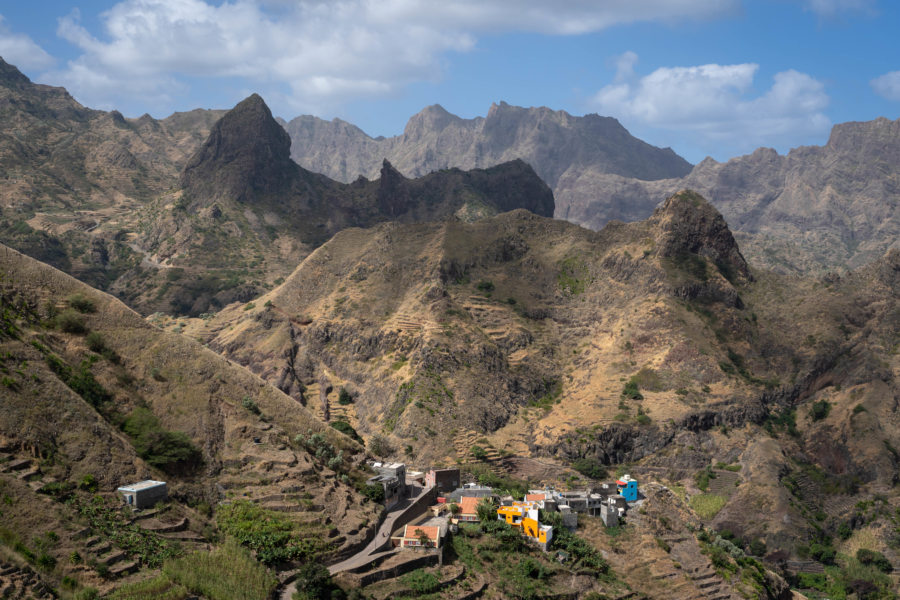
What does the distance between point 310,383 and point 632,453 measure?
47609 mm

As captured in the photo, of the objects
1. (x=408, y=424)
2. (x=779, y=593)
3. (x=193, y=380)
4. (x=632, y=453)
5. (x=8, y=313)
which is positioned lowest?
(x=779, y=593)

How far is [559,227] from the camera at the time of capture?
13975 cm

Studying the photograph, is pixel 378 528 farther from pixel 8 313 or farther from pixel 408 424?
pixel 408 424

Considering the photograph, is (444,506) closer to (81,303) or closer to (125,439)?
(125,439)

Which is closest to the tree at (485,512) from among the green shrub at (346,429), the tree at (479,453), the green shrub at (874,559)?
the tree at (479,453)

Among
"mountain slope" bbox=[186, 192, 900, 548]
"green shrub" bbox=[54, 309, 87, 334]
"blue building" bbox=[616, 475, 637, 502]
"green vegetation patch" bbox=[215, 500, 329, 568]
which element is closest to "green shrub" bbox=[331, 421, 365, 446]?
"mountain slope" bbox=[186, 192, 900, 548]

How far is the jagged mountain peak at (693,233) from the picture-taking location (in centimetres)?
12419

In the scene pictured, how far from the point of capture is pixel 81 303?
6469cm

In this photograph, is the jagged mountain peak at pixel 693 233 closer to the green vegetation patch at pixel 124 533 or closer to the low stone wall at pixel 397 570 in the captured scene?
the low stone wall at pixel 397 570

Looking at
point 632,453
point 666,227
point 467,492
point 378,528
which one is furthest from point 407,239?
point 378,528

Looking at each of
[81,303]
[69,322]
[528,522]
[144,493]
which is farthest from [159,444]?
[528,522]

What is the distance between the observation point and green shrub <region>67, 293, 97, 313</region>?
211ft

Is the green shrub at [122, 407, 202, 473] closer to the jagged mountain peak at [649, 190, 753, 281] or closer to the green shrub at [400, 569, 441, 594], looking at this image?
the green shrub at [400, 569, 441, 594]

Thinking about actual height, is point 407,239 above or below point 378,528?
above
